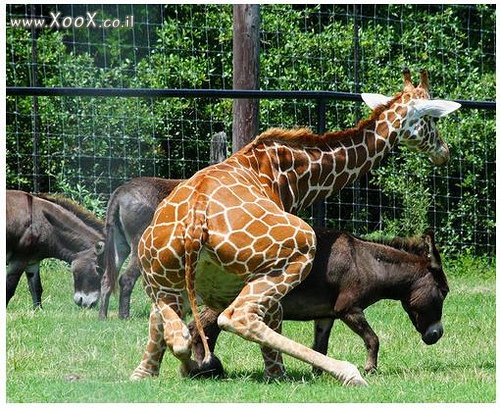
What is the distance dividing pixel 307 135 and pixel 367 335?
5.22ft

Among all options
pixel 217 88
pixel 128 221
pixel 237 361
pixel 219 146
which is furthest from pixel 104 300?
pixel 217 88

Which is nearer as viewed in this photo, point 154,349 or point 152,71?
point 154,349

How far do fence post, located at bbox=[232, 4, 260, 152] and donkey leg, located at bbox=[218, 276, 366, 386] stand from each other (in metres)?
3.43

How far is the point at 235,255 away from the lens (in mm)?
7766

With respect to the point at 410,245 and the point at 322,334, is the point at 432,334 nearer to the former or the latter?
the point at 410,245

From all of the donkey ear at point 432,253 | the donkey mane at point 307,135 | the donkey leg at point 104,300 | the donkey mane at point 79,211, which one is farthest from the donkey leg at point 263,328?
the donkey mane at point 79,211

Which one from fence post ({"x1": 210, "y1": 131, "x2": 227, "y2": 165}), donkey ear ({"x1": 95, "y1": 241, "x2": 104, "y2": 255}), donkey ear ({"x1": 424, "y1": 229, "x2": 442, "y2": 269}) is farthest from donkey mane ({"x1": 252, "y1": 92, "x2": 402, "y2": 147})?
donkey ear ({"x1": 95, "y1": 241, "x2": 104, "y2": 255})

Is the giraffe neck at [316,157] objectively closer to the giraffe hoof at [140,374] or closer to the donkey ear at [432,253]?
the donkey ear at [432,253]

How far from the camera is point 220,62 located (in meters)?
14.9

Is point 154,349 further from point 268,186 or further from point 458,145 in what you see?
point 458,145

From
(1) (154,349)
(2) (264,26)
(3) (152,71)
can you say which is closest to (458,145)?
(2) (264,26)

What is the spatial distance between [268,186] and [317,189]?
57 centimetres

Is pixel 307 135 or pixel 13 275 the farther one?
pixel 13 275

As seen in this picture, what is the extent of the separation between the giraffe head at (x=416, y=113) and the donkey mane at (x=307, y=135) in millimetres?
74
